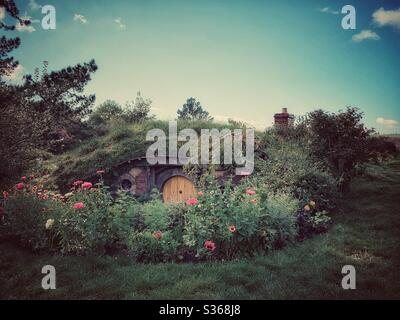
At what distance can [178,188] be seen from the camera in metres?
13.6

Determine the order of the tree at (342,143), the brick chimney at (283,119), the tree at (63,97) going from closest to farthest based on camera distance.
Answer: the tree at (342,143), the brick chimney at (283,119), the tree at (63,97)

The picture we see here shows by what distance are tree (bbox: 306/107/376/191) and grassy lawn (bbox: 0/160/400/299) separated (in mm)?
5574

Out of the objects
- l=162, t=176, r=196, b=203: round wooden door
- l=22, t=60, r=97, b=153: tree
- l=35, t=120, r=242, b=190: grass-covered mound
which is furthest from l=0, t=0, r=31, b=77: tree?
l=22, t=60, r=97, b=153: tree

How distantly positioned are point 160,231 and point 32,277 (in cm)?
243

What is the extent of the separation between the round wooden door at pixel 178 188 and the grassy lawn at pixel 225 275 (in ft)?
22.5

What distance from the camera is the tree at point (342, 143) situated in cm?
1254

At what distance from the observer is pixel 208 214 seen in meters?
6.43

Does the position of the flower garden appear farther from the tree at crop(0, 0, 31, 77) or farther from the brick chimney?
the brick chimney

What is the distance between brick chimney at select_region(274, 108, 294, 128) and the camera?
1683 centimetres

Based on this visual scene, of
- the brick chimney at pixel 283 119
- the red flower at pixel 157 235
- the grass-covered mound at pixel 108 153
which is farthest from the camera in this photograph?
the brick chimney at pixel 283 119

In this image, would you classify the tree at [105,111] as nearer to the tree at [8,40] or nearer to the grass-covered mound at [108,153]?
the grass-covered mound at [108,153]

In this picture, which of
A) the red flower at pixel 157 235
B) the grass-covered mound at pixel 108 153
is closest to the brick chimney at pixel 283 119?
the grass-covered mound at pixel 108 153

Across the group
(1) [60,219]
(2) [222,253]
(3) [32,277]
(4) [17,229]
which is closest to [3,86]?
(4) [17,229]

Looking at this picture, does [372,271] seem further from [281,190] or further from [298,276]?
[281,190]
